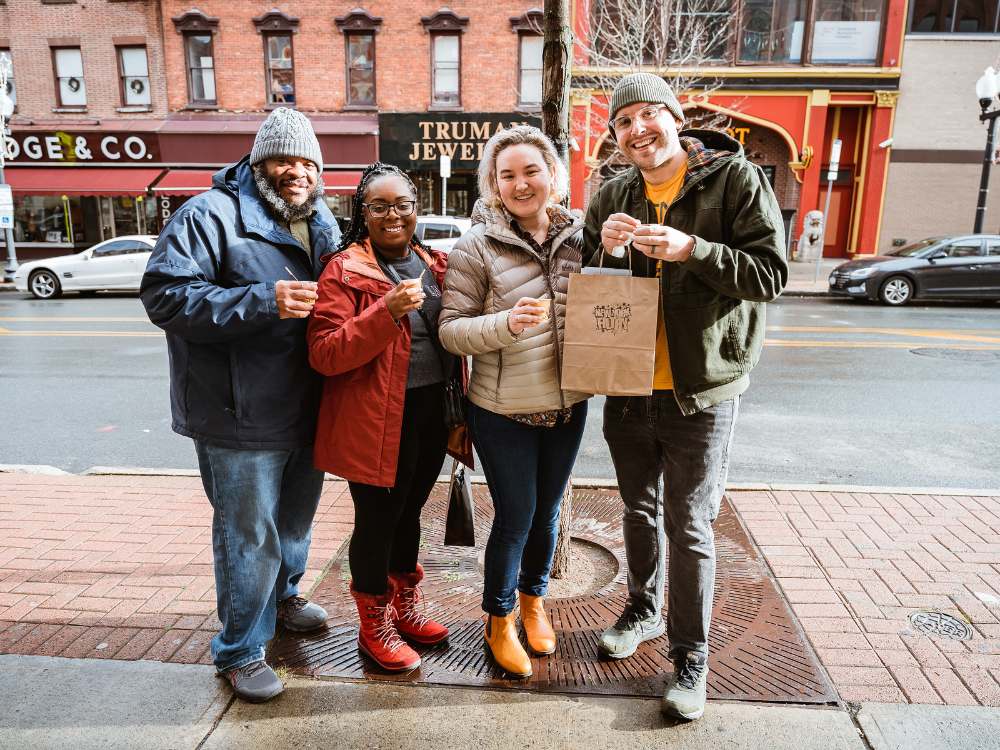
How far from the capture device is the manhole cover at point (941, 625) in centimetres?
295

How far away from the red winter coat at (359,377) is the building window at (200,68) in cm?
2158

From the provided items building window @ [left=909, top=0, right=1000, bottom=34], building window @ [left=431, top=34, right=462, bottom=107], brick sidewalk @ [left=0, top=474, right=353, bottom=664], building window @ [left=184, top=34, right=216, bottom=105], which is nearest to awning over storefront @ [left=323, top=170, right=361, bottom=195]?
building window @ [left=431, top=34, right=462, bottom=107]

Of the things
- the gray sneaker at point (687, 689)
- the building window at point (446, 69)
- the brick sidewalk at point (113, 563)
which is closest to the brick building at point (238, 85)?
the building window at point (446, 69)

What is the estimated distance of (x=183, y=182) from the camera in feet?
67.3

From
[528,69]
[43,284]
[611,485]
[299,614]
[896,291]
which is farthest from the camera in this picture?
[528,69]

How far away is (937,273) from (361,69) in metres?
16.0

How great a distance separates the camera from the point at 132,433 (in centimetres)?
608

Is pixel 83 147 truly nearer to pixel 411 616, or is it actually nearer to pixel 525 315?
pixel 411 616

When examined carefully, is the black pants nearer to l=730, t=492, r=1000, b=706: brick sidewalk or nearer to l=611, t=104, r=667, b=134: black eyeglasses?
l=611, t=104, r=667, b=134: black eyeglasses

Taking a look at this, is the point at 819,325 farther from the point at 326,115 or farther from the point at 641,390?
the point at 326,115

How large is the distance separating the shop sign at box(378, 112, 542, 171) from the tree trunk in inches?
722

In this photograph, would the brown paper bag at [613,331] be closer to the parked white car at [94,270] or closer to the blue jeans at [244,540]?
the blue jeans at [244,540]

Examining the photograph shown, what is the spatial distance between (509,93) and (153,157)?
35.3 feet

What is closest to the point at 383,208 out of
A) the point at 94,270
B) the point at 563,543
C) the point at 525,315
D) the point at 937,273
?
the point at 525,315
